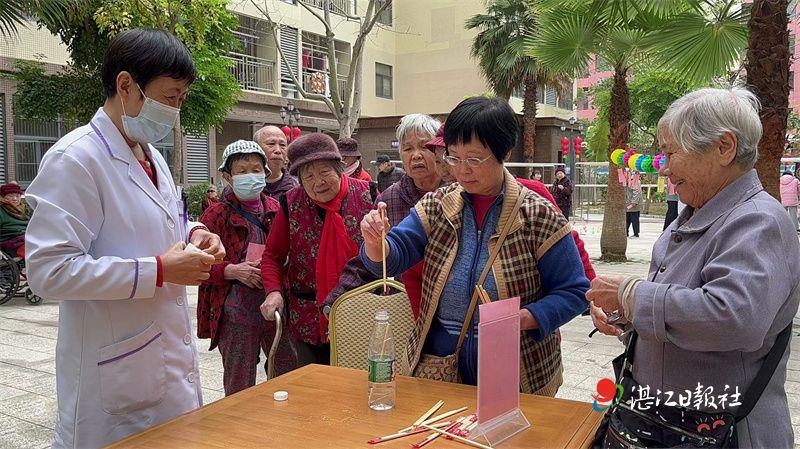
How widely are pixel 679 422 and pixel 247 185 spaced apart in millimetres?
2314

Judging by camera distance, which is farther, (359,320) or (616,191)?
(616,191)

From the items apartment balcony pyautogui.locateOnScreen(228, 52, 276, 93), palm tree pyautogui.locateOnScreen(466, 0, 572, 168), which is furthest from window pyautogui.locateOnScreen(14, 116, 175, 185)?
palm tree pyautogui.locateOnScreen(466, 0, 572, 168)

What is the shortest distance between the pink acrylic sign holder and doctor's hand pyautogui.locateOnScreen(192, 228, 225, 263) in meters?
0.84

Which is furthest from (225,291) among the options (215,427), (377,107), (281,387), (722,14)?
(377,107)

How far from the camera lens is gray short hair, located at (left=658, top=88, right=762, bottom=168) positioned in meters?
1.52

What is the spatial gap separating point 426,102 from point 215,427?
24021 mm

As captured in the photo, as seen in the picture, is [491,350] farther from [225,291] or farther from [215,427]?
[225,291]

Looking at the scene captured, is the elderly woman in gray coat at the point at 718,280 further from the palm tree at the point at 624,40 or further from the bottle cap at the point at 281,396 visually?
the palm tree at the point at 624,40

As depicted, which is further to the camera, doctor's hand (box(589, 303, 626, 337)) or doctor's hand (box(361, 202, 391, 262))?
doctor's hand (box(361, 202, 391, 262))

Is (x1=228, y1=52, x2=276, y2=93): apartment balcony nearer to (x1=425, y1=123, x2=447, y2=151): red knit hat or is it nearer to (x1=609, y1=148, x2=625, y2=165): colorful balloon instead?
(x1=609, y1=148, x2=625, y2=165): colorful balloon

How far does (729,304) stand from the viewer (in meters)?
1.36

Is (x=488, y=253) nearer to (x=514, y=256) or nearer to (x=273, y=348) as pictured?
(x=514, y=256)

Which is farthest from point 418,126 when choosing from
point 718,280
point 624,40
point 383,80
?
point 383,80

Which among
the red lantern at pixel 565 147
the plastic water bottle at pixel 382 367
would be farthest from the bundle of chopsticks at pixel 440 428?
the red lantern at pixel 565 147
